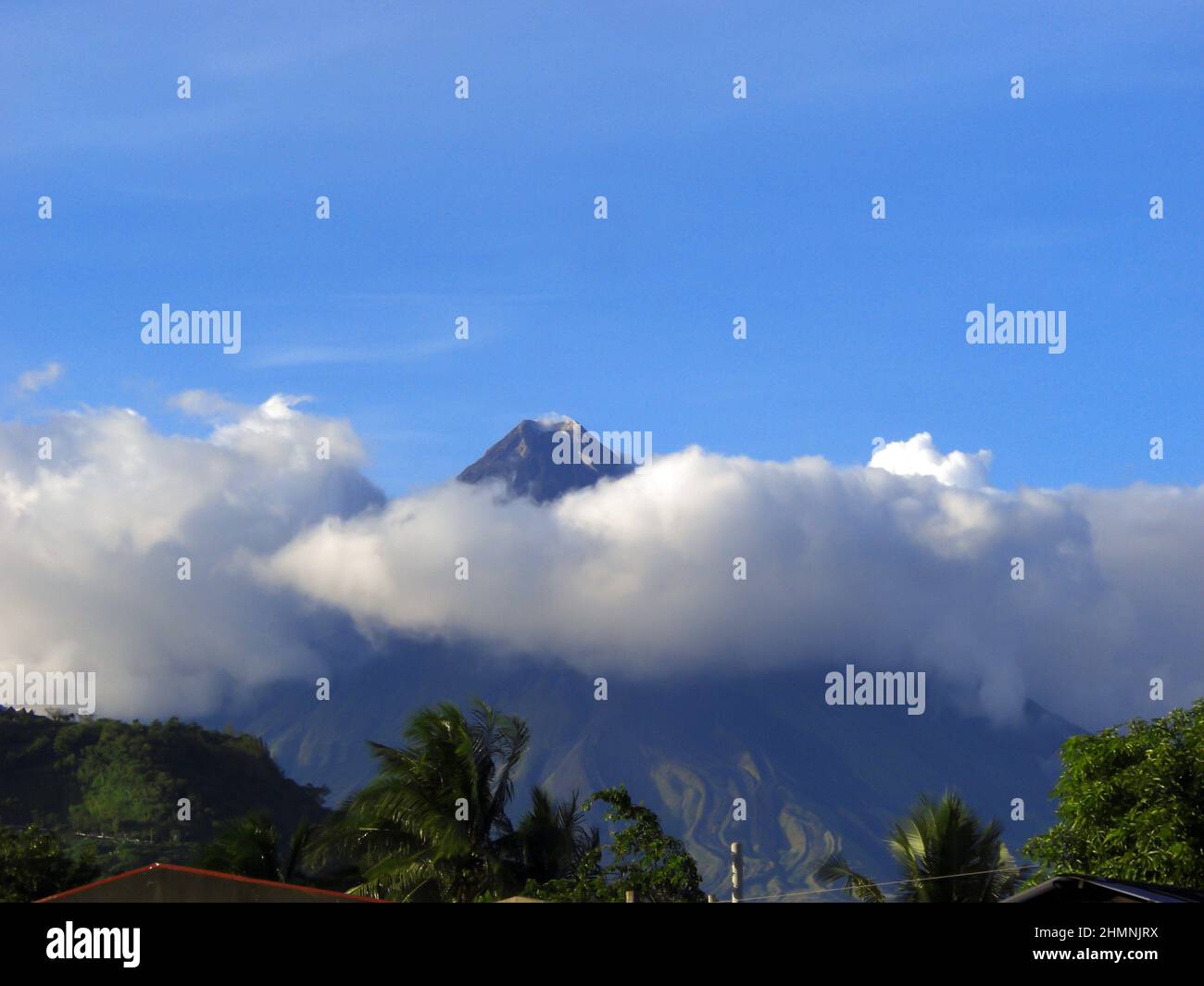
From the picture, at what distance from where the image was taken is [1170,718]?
29.5 metres

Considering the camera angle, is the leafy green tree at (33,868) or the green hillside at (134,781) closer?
the leafy green tree at (33,868)

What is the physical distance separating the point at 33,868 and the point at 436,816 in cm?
1265

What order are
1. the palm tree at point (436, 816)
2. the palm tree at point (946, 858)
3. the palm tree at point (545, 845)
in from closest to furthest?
1. the palm tree at point (436, 816)
2. the palm tree at point (946, 858)
3. the palm tree at point (545, 845)

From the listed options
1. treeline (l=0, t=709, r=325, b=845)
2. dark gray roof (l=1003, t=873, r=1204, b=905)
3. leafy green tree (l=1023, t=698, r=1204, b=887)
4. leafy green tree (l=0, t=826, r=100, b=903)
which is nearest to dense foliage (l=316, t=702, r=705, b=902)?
leafy green tree (l=0, t=826, r=100, b=903)

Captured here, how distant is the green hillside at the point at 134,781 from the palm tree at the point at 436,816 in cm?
4316

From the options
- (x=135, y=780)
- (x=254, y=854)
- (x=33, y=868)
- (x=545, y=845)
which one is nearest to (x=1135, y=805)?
(x=545, y=845)

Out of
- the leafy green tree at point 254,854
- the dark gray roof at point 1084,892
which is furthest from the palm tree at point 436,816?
the dark gray roof at point 1084,892

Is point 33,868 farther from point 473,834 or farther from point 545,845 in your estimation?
point 545,845

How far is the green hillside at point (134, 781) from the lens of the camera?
79.4m

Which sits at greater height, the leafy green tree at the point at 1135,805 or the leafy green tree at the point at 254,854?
the leafy green tree at the point at 1135,805

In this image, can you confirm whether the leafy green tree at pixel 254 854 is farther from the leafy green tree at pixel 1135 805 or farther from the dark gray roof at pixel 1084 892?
the dark gray roof at pixel 1084 892

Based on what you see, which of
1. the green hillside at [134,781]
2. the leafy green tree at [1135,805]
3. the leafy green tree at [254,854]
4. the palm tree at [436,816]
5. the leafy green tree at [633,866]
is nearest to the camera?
the leafy green tree at [1135,805]
